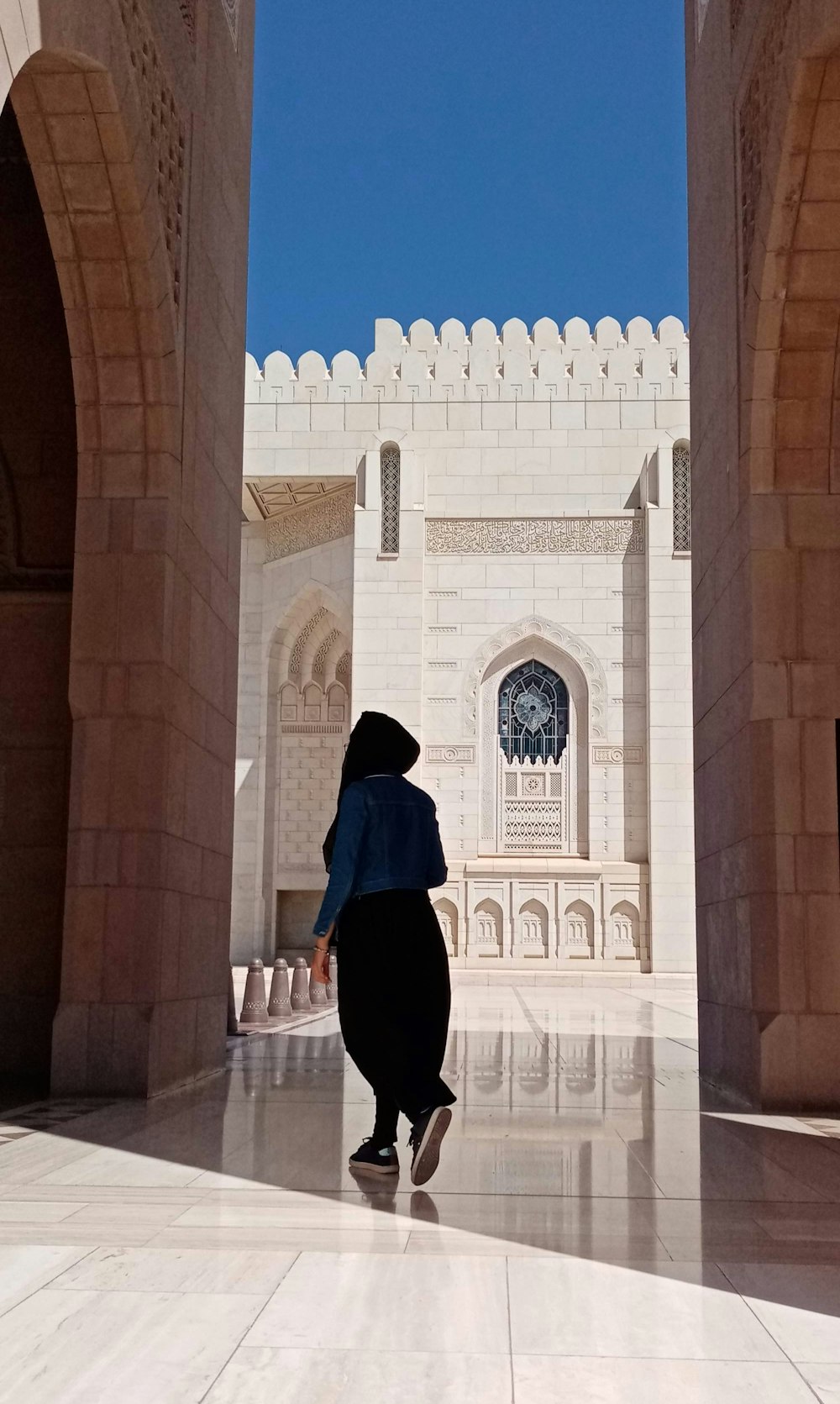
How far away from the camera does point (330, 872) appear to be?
3.46 m

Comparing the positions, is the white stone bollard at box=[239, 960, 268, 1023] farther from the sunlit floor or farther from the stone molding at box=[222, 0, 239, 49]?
the stone molding at box=[222, 0, 239, 49]

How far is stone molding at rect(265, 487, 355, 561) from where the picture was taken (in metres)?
18.3

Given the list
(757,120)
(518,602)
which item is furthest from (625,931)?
(757,120)

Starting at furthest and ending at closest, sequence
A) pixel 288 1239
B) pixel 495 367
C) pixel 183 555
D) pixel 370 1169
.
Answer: pixel 495 367, pixel 183 555, pixel 370 1169, pixel 288 1239

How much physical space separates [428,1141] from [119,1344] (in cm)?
125

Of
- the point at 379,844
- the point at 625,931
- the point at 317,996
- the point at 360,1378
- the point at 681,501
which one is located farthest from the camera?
the point at 681,501

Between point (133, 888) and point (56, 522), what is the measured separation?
178 cm

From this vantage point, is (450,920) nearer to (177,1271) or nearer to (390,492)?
(390,492)

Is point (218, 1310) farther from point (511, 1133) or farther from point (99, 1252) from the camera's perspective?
point (511, 1133)

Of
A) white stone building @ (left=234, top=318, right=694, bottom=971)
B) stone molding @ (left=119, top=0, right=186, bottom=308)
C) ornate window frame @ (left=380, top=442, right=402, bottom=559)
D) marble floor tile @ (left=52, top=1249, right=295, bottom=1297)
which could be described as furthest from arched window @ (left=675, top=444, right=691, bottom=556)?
marble floor tile @ (left=52, top=1249, right=295, bottom=1297)

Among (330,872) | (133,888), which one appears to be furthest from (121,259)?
(330,872)

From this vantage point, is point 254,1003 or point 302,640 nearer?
point 254,1003

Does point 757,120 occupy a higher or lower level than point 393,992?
higher

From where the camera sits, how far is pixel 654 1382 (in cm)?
189
